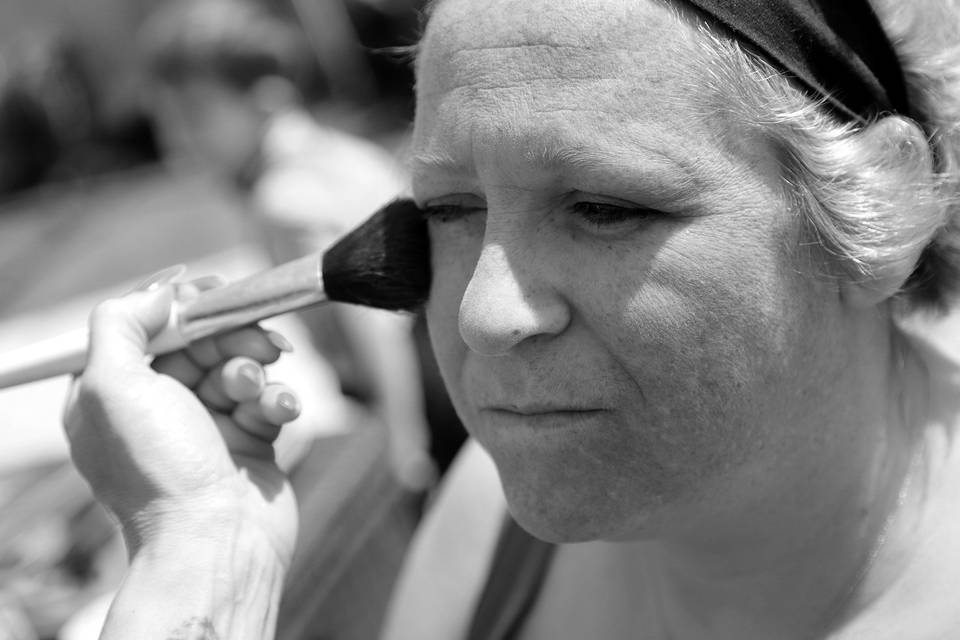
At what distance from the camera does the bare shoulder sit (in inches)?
64.3

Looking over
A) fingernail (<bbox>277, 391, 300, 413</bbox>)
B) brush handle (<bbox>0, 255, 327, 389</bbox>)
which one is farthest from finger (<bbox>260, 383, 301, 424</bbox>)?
brush handle (<bbox>0, 255, 327, 389</bbox>)

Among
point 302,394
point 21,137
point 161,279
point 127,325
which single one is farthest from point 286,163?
point 21,137

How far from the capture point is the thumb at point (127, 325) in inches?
54.2

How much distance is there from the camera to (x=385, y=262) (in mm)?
1314

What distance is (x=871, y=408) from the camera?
121 cm

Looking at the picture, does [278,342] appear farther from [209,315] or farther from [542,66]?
[542,66]

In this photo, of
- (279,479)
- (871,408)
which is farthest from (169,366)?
(871,408)

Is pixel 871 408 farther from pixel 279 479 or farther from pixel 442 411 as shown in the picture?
pixel 442 411

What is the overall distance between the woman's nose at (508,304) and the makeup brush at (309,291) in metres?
0.23

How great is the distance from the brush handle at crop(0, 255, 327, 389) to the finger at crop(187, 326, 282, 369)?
0.02 meters

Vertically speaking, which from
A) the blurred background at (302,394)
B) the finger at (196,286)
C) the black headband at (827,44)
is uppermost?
the black headband at (827,44)

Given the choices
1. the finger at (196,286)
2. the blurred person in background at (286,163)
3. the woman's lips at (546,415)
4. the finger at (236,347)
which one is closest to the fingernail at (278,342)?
the finger at (236,347)

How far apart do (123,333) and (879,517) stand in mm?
1015

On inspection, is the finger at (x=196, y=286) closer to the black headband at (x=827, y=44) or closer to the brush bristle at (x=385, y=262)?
the brush bristle at (x=385, y=262)
